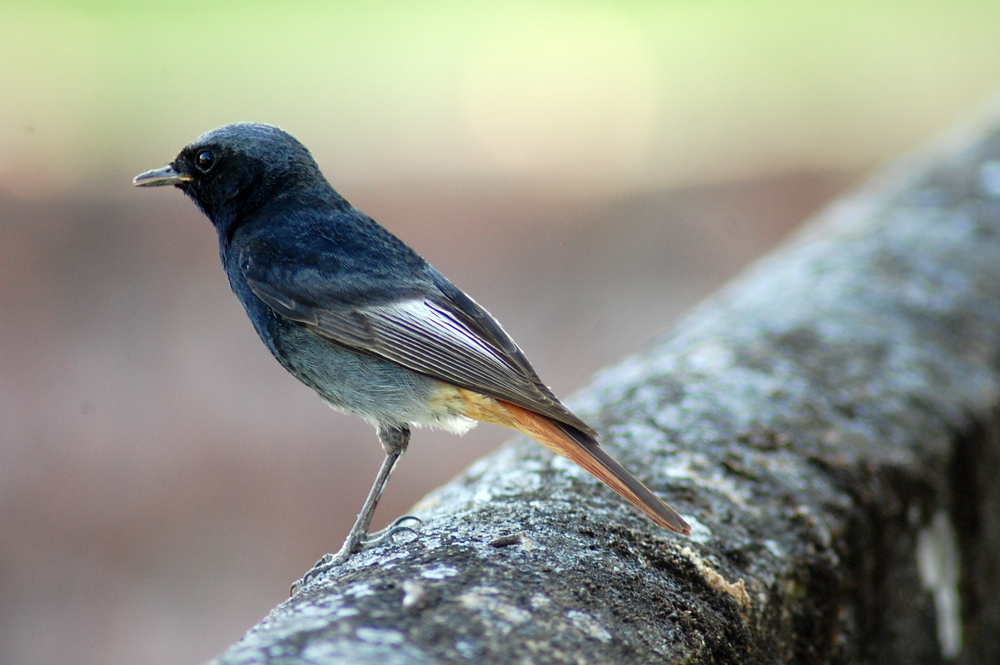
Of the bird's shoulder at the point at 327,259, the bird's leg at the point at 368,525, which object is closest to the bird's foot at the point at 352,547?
the bird's leg at the point at 368,525

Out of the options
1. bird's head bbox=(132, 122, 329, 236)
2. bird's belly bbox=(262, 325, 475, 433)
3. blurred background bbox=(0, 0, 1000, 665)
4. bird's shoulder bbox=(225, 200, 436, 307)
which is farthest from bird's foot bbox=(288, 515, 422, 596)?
blurred background bbox=(0, 0, 1000, 665)

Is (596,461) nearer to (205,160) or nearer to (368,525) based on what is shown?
(368,525)

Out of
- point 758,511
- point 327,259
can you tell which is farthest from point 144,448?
point 758,511

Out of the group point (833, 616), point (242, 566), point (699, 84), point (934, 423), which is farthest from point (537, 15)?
point (833, 616)

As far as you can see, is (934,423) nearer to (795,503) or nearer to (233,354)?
(795,503)

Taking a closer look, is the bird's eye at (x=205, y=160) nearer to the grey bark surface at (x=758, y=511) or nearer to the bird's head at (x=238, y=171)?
the bird's head at (x=238, y=171)

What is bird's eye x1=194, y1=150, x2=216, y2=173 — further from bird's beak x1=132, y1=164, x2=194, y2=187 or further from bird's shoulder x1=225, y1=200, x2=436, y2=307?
bird's shoulder x1=225, y1=200, x2=436, y2=307

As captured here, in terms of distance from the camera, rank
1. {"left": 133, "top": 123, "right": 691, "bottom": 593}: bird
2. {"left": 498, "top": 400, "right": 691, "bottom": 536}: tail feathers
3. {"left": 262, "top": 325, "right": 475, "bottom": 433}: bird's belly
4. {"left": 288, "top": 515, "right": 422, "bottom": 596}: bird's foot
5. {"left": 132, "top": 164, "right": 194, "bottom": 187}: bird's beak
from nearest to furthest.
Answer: {"left": 498, "top": 400, "right": 691, "bottom": 536}: tail feathers < {"left": 288, "top": 515, "right": 422, "bottom": 596}: bird's foot < {"left": 133, "top": 123, "right": 691, "bottom": 593}: bird < {"left": 262, "top": 325, "right": 475, "bottom": 433}: bird's belly < {"left": 132, "top": 164, "right": 194, "bottom": 187}: bird's beak
